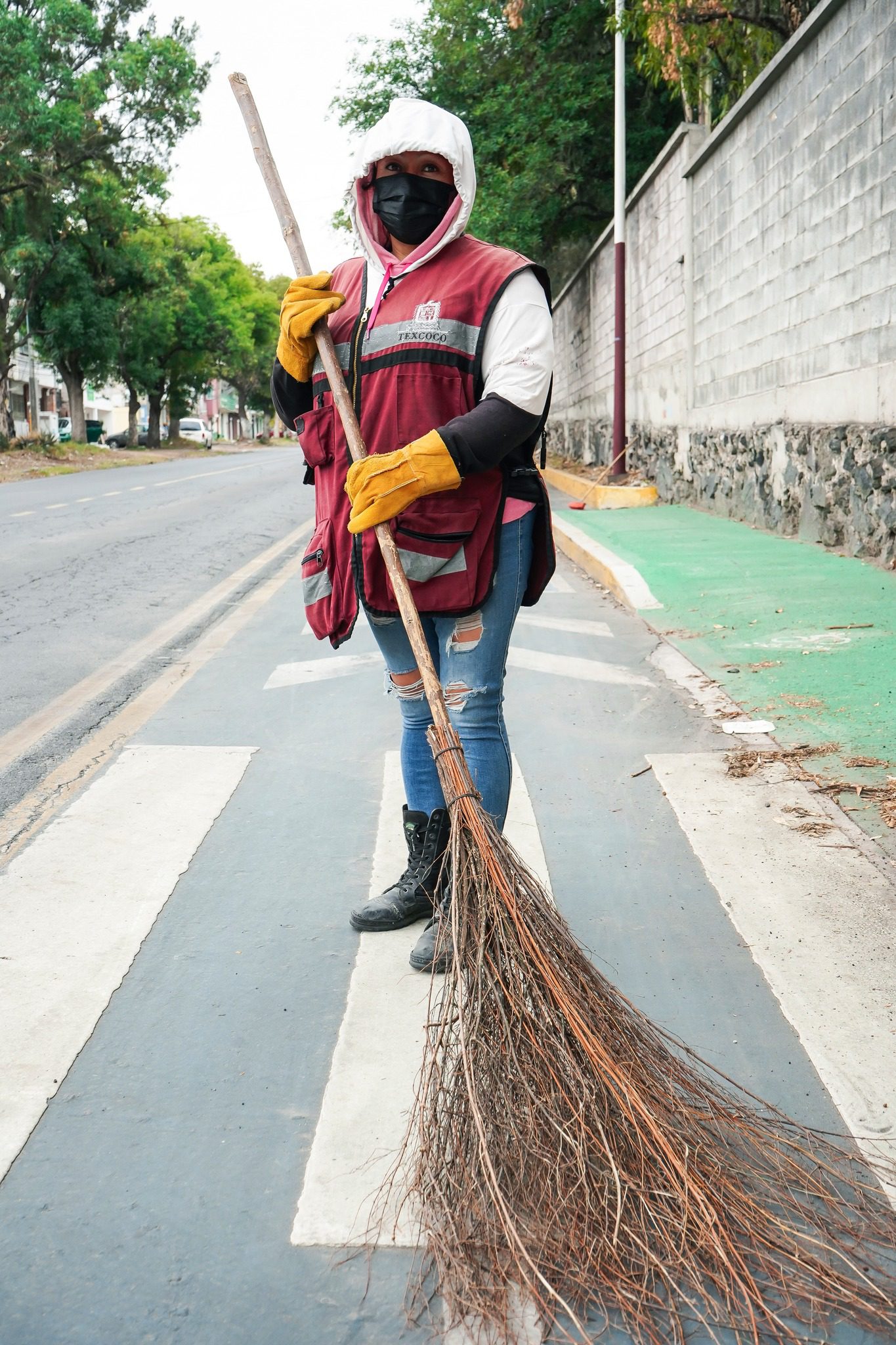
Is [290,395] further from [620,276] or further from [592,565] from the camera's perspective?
[620,276]

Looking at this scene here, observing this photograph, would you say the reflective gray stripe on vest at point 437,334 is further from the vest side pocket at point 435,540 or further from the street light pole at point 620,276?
the street light pole at point 620,276

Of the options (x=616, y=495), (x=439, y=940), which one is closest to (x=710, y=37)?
(x=616, y=495)

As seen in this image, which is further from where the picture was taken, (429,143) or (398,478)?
(429,143)

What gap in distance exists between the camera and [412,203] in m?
2.97

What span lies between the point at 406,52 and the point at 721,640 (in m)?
23.1

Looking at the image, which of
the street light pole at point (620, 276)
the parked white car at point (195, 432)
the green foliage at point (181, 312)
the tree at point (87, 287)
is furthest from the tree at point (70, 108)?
the parked white car at point (195, 432)

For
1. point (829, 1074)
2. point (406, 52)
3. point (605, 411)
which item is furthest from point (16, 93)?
point (829, 1074)

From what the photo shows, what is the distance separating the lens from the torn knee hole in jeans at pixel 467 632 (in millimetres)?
3029

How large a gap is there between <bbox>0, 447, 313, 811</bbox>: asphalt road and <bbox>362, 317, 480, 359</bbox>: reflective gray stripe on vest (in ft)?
8.00

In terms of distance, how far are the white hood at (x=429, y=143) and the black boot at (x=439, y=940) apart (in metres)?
1.49

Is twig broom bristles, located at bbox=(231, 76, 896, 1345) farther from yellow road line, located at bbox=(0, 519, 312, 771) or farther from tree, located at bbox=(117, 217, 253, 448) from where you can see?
tree, located at bbox=(117, 217, 253, 448)

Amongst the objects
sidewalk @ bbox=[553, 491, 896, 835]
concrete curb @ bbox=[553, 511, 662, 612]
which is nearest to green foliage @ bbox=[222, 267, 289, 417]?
concrete curb @ bbox=[553, 511, 662, 612]

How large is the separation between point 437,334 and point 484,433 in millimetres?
291

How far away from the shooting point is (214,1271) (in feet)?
6.47
